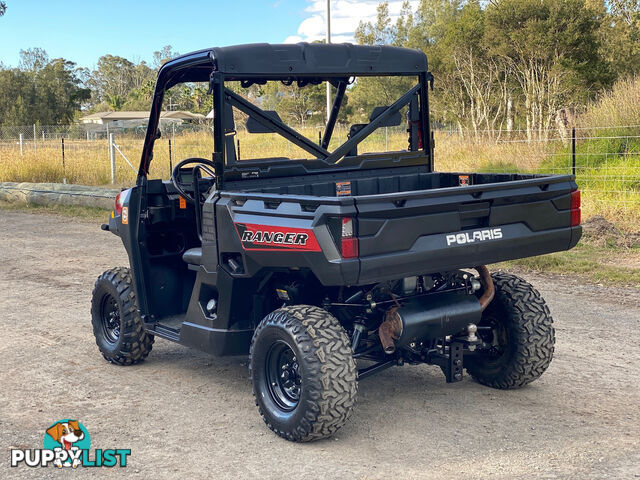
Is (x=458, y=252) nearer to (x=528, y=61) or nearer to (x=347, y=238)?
(x=347, y=238)

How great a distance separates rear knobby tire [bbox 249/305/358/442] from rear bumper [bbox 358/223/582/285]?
A: 458mm

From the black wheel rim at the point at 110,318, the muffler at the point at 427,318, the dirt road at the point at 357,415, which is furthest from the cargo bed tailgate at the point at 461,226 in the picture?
the black wheel rim at the point at 110,318

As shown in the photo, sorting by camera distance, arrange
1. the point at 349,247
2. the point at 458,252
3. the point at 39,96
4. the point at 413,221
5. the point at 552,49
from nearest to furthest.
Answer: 1. the point at 349,247
2. the point at 413,221
3. the point at 458,252
4. the point at 552,49
5. the point at 39,96

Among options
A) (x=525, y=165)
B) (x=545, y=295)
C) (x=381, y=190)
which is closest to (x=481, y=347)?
(x=381, y=190)

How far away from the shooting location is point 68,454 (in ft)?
15.3

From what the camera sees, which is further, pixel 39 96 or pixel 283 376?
pixel 39 96

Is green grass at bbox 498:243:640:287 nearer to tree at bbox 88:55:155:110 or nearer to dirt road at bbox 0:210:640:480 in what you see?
dirt road at bbox 0:210:640:480

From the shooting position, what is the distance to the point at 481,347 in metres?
5.36

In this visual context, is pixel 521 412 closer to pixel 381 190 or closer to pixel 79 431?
pixel 381 190

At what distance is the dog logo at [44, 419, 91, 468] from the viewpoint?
459cm

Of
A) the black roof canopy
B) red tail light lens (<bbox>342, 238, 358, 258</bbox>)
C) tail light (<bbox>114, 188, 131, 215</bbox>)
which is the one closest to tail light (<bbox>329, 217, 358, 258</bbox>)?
red tail light lens (<bbox>342, 238, 358, 258</bbox>)

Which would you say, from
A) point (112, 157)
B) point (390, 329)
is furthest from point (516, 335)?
point (112, 157)

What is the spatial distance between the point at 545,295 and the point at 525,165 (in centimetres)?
715

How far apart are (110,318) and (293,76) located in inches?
97.3
